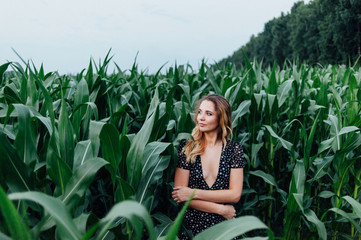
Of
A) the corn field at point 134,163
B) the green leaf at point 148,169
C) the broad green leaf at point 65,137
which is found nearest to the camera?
the corn field at point 134,163

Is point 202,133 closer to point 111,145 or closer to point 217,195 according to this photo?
point 217,195

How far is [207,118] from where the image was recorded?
6.84ft

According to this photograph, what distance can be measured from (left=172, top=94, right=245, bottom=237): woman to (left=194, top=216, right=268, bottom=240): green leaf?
3.04 feet

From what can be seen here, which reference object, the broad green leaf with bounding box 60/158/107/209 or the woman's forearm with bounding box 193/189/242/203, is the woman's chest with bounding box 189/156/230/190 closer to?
the woman's forearm with bounding box 193/189/242/203

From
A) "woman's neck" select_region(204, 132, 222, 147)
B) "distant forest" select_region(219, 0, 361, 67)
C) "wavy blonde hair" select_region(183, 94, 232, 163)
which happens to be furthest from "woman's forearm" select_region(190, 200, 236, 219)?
"distant forest" select_region(219, 0, 361, 67)

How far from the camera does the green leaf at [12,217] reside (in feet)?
2.73

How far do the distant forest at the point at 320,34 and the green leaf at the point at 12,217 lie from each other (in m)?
19.2

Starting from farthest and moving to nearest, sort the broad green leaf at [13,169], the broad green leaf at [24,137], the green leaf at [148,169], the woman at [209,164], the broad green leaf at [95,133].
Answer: the woman at [209,164] < the green leaf at [148,169] < the broad green leaf at [95,133] < the broad green leaf at [24,137] < the broad green leaf at [13,169]

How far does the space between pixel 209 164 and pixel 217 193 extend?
0.20 metres

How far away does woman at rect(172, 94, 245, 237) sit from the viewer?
2.06 meters

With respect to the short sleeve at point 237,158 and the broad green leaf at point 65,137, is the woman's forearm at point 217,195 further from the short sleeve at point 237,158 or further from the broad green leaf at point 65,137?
the broad green leaf at point 65,137

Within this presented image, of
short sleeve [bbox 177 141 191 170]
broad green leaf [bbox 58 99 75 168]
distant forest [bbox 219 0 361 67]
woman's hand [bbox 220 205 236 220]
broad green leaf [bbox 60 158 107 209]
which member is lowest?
woman's hand [bbox 220 205 236 220]

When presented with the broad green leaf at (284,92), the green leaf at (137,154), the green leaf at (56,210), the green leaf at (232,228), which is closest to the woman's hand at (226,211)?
the green leaf at (137,154)

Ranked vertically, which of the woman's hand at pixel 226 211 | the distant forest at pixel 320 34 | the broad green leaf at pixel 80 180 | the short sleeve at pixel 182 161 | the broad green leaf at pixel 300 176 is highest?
the distant forest at pixel 320 34
